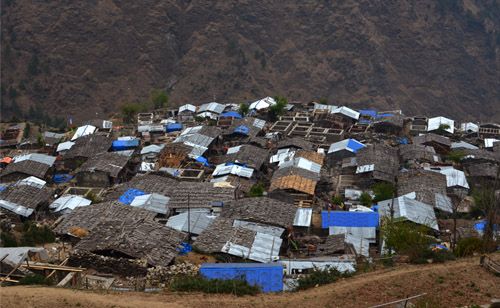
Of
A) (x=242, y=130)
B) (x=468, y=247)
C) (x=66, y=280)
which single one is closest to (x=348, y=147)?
(x=242, y=130)

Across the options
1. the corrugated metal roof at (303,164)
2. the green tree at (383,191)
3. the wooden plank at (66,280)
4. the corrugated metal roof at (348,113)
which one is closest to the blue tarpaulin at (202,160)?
the corrugated metal roof at (303,164)

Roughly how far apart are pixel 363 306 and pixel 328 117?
1022 inches

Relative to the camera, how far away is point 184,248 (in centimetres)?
1630

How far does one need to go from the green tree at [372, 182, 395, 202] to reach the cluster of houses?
19.0 inches

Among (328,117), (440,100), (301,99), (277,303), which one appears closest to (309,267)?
(277,303)

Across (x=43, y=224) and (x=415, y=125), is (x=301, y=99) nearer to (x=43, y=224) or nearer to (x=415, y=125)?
(x=415, y=125)

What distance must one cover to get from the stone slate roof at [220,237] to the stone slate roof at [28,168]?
11837 mm

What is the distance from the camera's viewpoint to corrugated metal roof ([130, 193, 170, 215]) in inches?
792

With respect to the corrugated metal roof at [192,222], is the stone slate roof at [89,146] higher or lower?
higher

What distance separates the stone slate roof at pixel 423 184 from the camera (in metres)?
21.8

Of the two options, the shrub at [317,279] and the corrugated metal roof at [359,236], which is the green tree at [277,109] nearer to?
the corrugated metal roof at [359,236]

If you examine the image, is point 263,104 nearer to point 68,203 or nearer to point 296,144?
point 296,144

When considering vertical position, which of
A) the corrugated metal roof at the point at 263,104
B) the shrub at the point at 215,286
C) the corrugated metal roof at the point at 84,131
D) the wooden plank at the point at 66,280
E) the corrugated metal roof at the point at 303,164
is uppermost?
the corrugated metal roof at the point at 263,104

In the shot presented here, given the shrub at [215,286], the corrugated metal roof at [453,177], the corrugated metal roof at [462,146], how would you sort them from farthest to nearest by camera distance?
the corrugated metal roof at [462,146]
the corrugated metal roof at [453,177]
the shrub at [215,286]
